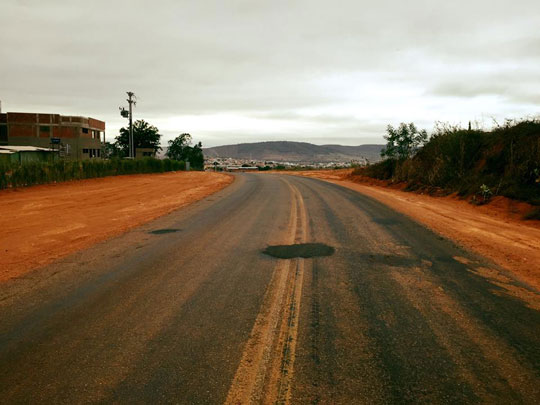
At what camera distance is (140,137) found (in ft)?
249

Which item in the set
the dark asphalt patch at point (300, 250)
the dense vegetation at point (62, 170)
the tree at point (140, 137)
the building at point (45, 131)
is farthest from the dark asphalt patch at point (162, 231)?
the tree at point (140, 137)

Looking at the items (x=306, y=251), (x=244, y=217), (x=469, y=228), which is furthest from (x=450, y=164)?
(x=306, y=251)

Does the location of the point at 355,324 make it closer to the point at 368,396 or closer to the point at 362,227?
the point at 368,396

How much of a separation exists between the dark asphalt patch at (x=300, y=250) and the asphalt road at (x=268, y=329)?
22 centimetres

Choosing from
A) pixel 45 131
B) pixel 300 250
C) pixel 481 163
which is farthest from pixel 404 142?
pixel 45 131

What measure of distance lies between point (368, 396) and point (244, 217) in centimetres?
821

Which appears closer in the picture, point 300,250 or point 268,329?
point 268,329

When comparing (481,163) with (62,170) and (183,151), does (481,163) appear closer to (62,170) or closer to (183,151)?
(62,170)

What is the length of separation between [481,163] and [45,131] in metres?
63.9

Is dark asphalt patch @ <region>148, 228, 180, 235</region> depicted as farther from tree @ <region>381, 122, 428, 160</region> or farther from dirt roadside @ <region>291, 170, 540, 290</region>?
tree @ <region>381, 122, 428, 160</region>

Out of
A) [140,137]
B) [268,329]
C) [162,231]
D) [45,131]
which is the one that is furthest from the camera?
[140,137]

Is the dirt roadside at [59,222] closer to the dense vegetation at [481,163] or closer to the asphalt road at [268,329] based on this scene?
the asphalt road at [268,329]

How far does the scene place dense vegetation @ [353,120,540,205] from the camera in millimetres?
13828

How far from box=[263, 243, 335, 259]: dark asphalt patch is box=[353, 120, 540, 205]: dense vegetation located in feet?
31.6
